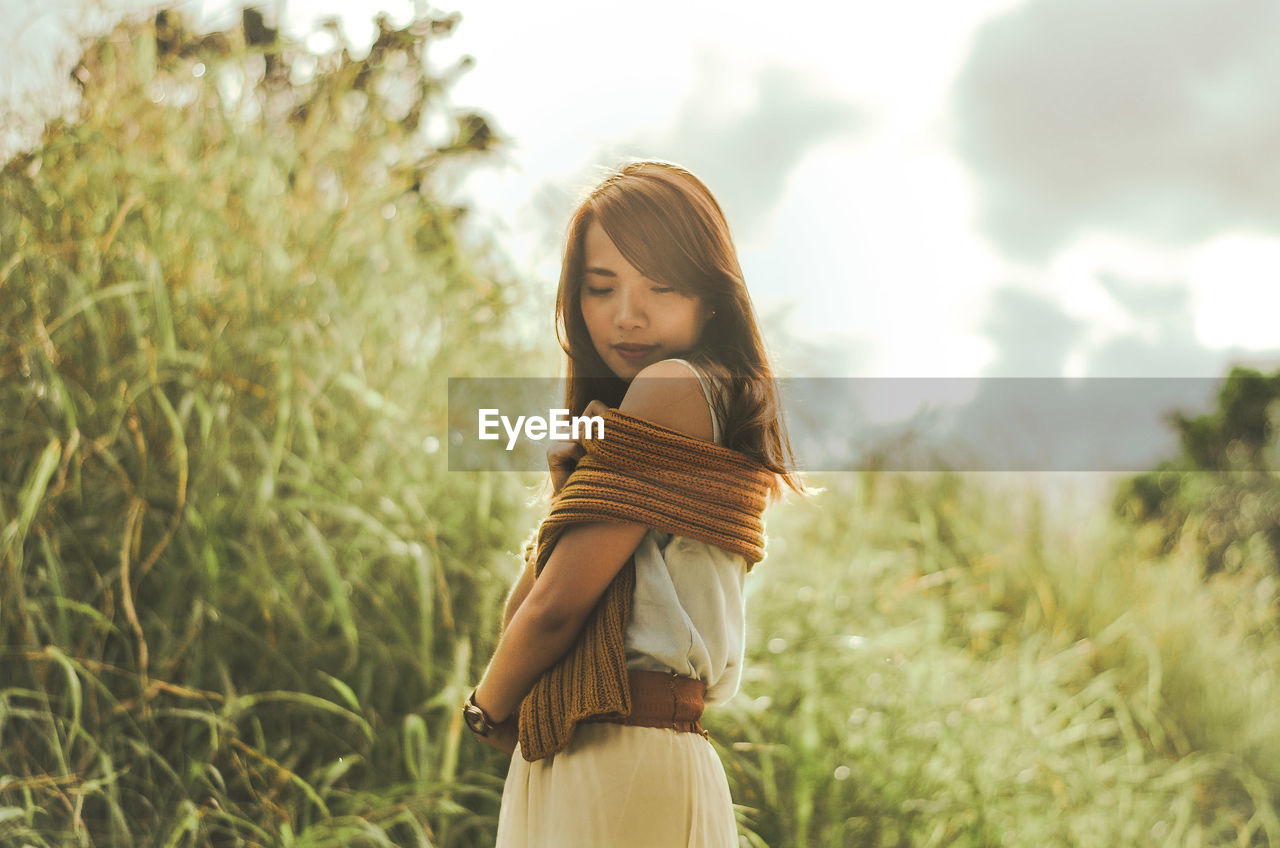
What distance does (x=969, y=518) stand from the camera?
4227 mm

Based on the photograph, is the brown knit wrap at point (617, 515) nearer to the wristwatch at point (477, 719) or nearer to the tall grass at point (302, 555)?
the wristwatch at point (477, 719)

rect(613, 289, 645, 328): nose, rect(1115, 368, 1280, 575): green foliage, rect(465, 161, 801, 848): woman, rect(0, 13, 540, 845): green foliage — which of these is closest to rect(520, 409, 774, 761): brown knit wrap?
rect(465, 161, 801, 848): woman

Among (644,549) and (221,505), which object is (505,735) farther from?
(221,505)

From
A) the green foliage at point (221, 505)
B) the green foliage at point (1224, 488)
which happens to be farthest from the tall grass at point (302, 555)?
the green foliage at point (1224, 488)

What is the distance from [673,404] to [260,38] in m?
2.45

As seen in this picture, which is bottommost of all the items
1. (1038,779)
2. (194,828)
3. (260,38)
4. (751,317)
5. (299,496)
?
(1038,779)

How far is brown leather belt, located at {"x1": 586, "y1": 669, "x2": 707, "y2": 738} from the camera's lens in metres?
1.02

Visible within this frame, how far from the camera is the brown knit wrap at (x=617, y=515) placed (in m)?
0.99

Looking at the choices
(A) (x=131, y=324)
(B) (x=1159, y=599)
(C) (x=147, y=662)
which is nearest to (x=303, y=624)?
(C) (x=147, y=662)

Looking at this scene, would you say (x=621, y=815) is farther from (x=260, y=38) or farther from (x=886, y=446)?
(x=886, y=446)

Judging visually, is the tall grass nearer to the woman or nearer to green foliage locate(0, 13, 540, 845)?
green foliage locate(0, 13, 540, 845)

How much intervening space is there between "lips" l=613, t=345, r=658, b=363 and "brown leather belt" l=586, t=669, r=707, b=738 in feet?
1.14

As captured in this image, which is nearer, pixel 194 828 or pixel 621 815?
pixel 621 815

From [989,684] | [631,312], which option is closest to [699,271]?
[631,312]
